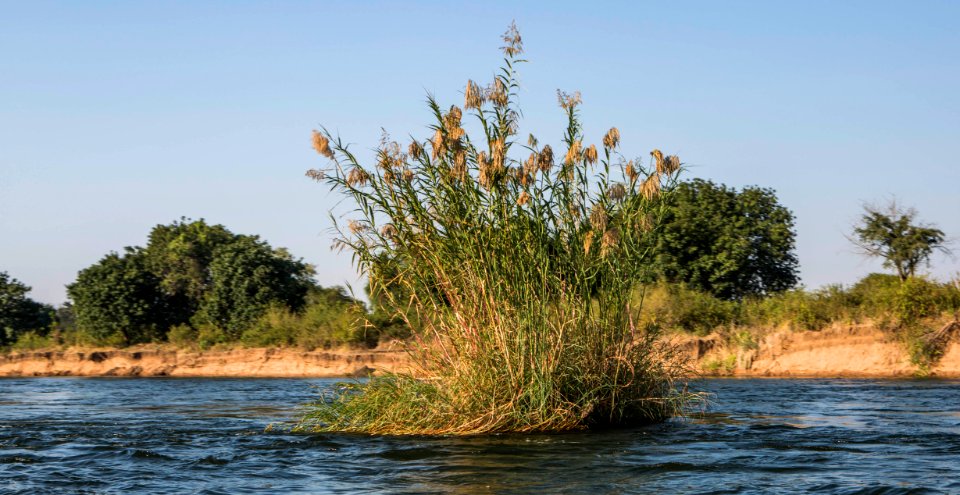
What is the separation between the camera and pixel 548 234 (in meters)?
12.4

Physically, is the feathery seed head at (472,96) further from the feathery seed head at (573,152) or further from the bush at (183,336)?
the bush at (183,336)

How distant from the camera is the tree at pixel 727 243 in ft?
117

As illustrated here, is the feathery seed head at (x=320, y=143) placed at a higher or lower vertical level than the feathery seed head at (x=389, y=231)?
higher

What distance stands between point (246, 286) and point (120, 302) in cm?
593

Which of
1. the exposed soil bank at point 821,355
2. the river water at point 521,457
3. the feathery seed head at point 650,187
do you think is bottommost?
the river water at point 521,457

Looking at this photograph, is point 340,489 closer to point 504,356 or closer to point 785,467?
point 504,356

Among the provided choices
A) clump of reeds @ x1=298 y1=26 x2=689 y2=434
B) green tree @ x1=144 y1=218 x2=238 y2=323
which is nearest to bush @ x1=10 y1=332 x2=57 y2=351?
green tree @ x1=144 y1=218 x2=238 y2=323

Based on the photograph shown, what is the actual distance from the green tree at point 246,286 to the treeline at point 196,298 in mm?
43

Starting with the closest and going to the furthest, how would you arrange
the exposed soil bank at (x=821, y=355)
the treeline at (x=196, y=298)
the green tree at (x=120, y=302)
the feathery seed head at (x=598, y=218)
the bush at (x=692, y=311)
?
the feathery seed head at (x=598, y=218), the exposed soil bank at (x=821, y=355), the bush at (x=692, y=311), the treeline at (x=196, y=298), the green tree at (x=120, y=302)

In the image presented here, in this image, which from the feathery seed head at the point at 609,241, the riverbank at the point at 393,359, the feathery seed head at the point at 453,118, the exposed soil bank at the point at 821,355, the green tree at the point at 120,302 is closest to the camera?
the feathery seed head at the point at 609,241

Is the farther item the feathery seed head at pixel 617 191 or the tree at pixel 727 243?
the tree at pixel 727 243

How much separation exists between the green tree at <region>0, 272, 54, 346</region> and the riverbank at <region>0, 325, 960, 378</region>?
4.99m

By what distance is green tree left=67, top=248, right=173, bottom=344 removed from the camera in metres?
43.3

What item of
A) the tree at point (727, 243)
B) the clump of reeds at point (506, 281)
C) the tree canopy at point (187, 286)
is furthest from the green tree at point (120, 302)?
the clump of reeds at point (506, 281)
